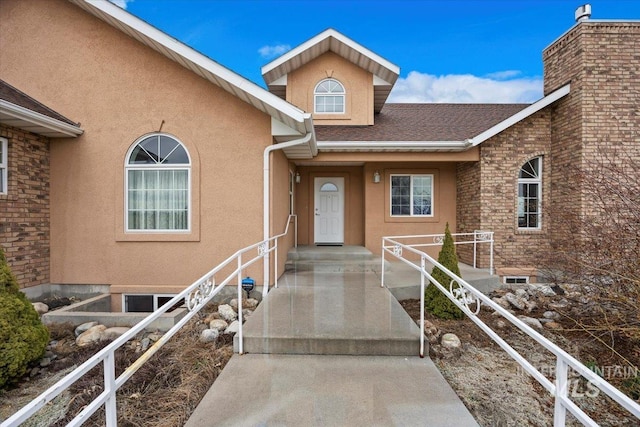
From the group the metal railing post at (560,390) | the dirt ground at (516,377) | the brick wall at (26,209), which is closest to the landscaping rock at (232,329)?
the dirt ground at (516,377)

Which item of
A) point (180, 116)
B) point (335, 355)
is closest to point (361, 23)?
point (180, 116)

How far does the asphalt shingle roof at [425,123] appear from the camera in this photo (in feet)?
27.6

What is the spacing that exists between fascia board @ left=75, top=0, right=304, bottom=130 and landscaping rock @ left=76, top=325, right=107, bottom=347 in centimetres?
416

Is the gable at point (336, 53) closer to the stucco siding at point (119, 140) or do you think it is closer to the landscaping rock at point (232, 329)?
the stucco siding at point (119, 140)

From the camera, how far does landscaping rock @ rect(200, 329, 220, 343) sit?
14.4 ft

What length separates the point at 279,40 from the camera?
82.2ft

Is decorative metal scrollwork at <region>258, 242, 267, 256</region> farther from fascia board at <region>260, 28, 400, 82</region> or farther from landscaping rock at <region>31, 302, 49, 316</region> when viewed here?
fascia board at <region>260, 28, 400, 82</region>

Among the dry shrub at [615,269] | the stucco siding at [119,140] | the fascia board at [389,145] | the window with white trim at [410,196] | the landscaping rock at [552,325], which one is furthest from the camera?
the window with white trim at [410,196]

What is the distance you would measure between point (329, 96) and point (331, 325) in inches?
290

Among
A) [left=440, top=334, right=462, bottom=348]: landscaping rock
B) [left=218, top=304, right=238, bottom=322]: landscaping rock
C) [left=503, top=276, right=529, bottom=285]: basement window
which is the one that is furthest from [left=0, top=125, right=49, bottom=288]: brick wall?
[left=503, top=276, right=529, bottom=285]: basement window

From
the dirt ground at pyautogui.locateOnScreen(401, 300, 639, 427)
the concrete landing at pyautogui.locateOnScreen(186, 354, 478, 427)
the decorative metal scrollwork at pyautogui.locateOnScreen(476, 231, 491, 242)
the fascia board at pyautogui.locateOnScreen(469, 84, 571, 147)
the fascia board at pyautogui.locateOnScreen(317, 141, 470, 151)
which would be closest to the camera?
the concrete landing at pyautogui.locateOnScreen(186, 354, 478, 427)

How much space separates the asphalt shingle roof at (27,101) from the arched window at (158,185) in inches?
52.8

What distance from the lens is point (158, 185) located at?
20.2 ft

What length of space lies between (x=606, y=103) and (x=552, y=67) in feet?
5.48
